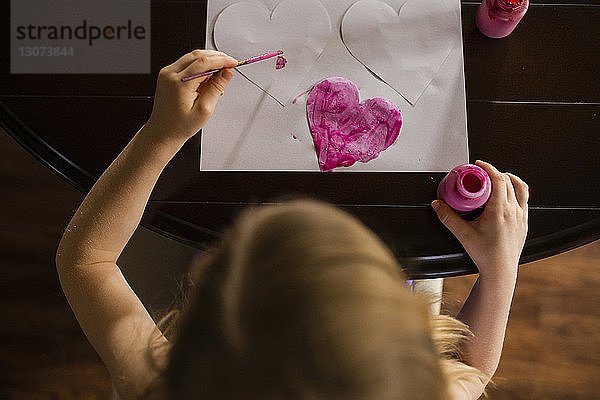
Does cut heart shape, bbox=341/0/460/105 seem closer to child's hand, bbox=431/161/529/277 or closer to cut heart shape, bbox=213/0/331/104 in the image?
cut heart shape, bbox=213/0/331/104

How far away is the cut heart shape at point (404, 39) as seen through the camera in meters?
0.79

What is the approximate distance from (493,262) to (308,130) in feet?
0.94

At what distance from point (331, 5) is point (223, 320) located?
1.73ft

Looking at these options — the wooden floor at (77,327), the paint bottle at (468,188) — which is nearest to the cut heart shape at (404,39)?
the paint bottle at (468,188)

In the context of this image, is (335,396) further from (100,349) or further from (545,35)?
(545,35)

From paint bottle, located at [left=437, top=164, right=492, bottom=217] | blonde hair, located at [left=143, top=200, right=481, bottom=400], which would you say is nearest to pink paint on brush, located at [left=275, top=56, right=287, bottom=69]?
paint bottle, located at [left=437, top=164, right=492, bottom=217]

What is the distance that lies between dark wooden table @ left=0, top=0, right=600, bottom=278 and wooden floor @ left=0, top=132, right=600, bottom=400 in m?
0.52

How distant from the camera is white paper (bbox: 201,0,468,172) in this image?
77 cm

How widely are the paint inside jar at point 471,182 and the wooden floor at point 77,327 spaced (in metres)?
0.57

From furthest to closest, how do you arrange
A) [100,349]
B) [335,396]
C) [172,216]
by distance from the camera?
1. [172,216]
2. [100,349]
3. [335,396]

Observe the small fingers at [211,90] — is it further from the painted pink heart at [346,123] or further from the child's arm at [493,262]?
the child's arm at [493,262]

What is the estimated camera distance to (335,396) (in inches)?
15.8

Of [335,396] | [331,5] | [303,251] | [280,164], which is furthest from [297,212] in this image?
[331,5]

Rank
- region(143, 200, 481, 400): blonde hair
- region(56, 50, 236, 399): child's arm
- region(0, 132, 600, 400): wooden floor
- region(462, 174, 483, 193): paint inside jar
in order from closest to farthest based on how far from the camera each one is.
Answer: region(143, 200, 481, 400): blonde hair → region(56, 50, 236, 399): child's arm → region(462, 174, 483, 193): paint inside jar → region(0, 132, 600, 400): wooden floor
